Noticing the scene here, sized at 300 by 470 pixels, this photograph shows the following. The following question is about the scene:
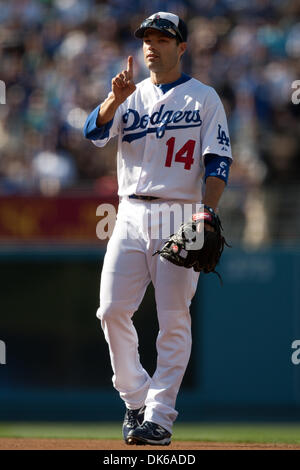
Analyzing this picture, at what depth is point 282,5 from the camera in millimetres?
11844

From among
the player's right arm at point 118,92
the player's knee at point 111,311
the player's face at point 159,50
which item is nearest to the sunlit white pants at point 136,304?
the player's knee at point 111,311

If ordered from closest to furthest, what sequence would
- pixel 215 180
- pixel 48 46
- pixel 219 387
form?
1. pixel 215 180
2. pixel 219 387
3. pixel 48 46

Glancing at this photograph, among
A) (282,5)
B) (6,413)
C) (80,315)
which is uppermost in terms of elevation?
(282,5)

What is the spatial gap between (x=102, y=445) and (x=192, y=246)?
3.99ft

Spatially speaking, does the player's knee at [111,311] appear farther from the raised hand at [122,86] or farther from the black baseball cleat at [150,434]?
the raised hand at [122,86]

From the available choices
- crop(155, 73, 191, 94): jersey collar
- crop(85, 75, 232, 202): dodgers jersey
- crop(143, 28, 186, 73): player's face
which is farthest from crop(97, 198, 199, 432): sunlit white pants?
crop(143, 28, 186, 73): player's face

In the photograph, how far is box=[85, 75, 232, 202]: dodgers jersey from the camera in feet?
16.1

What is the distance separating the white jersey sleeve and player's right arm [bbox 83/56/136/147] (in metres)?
0.41

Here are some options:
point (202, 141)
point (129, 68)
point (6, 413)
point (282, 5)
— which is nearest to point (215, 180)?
point (202, 141)

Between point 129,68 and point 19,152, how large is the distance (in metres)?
6.16

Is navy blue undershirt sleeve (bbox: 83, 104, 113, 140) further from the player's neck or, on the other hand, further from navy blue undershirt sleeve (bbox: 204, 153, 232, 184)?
navy blue undershirt sleeve (bbox: 204, 153, 232, 184)

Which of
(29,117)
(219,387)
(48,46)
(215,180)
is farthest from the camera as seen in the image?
(48,46)

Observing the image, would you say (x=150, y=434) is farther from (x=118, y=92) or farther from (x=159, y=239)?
(x=118, y=92)

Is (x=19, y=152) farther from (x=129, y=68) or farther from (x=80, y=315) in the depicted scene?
(x=129, y=68)
